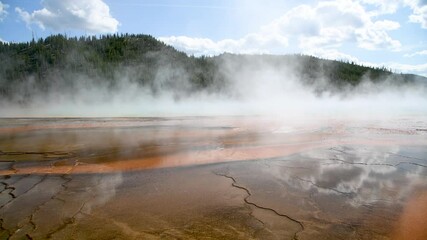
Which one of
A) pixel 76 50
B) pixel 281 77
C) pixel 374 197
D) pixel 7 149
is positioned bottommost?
pixel 7 149

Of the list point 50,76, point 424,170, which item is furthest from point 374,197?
point 50,76

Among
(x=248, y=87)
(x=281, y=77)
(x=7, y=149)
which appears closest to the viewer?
(x=7, y=149)

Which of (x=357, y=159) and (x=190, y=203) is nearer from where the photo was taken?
(x=190, y=203)

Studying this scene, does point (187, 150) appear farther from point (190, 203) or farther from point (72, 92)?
point (72, 92)

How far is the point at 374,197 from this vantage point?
3.84m

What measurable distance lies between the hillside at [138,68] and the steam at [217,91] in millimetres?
161

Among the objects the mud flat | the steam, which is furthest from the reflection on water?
the steam

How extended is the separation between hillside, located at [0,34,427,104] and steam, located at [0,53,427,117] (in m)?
0.16

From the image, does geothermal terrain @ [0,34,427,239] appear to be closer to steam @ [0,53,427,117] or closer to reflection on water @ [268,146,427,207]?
reflection on water @ [268,146,427,207]

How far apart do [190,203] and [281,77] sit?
45.3m

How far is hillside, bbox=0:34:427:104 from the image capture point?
39.7 meters

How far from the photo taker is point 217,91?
141 feet

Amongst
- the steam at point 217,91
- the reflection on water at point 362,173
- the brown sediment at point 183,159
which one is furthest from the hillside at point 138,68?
the reflection on water at point 362,173

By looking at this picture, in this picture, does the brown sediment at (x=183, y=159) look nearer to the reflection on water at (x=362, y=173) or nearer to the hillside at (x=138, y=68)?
the reflection on water at (x=362, y=173)
